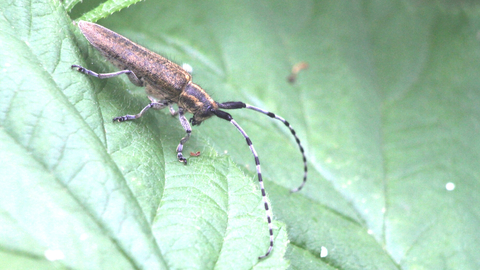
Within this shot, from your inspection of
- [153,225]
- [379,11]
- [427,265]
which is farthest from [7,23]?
[379,11]

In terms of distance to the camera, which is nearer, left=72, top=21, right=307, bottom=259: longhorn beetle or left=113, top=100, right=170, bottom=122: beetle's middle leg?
left=113, top=100, right=170, bottom=122: beetle's middle leg

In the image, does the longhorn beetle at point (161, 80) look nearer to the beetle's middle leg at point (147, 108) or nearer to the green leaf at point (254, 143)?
the beetle's middle leg at point (147, 108)

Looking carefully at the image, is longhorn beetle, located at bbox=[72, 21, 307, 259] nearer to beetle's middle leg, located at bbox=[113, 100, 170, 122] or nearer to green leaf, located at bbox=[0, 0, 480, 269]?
beetle's middle leg, located at bbox=[113, 100, 170, 122]

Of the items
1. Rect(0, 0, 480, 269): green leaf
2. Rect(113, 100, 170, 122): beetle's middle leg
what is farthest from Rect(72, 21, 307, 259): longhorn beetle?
Rect(0, 0, 480, 269): green leaf

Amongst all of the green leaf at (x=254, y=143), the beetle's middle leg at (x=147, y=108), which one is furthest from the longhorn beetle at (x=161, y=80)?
the green leaf at (x=254, y=143)

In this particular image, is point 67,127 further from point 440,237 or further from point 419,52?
point 419,52

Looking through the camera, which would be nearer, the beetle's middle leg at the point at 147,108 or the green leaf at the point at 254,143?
the green leaf at the point at 254,143

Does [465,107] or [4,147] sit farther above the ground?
[465,107]

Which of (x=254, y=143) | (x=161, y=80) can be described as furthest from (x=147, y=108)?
(x=254, y=143)
